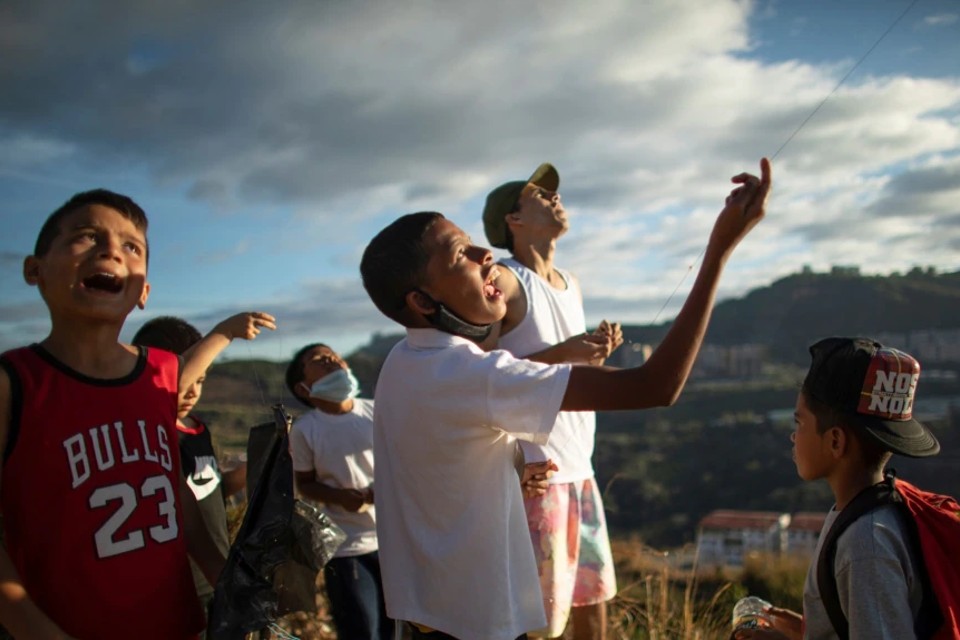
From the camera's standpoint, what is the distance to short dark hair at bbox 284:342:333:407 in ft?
15.1

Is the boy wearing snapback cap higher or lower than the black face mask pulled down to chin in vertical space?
lower

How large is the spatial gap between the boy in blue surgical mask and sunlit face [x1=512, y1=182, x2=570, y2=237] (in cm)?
139

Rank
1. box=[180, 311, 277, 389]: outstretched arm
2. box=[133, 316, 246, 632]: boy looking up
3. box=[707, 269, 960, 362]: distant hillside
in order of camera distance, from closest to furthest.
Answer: box=[180, 311, 277, 389]: outstretched arm, box=[133, 316, 246, 632]: boy looking up, box=[707, 269, 960, 362]: distant hillside

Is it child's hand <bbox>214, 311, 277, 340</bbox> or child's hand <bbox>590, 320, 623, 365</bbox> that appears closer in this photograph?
child's hand <bbox>214, 311, 277, 340</bbox>

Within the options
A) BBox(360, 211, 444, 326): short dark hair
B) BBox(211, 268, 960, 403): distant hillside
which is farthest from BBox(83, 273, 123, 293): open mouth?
BBox(211, 268, 960, 403): distant hillside

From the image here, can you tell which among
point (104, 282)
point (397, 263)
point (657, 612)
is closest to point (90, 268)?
point (104, 282)

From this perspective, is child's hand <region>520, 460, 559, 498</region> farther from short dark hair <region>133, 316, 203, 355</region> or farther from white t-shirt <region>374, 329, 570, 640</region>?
short dark hair <region>133, 316, 203, 355</region>

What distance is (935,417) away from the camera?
1262 inches

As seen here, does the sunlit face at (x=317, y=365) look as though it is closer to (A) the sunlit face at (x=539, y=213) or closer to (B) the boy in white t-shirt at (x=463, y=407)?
(A) the sunlit face at (x=539, y=213)

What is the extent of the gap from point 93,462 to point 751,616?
1.85m

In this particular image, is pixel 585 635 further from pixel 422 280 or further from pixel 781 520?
pixel 781 520

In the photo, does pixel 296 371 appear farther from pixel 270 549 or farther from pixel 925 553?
pixel 925 553

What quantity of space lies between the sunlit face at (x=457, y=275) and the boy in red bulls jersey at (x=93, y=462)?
2.72ft

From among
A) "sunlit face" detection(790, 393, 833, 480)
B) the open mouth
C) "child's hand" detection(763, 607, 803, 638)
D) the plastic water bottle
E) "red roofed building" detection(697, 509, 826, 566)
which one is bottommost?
"red roofed building" detection(697, 509, 826, 566)
